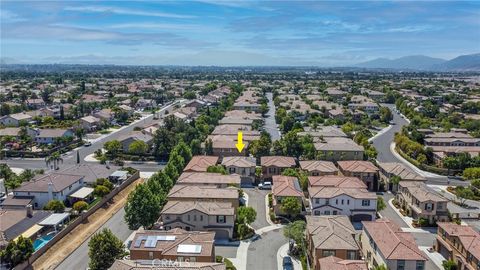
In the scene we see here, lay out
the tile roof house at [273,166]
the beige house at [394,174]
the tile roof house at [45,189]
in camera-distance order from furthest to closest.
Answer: the tile roof house at [273,166] < the beige house at [394,174] < the tile roof house at [45,189]

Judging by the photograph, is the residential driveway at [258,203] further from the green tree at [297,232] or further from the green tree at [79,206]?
the green tree at [79,206]

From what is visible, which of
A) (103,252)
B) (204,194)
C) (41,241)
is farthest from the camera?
(204,194)

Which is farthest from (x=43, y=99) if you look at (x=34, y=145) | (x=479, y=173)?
(x=479, y=173)

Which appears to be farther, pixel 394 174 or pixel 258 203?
pixel 394 174

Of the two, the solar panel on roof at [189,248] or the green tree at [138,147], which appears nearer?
the solar panel on roof at [189,248]

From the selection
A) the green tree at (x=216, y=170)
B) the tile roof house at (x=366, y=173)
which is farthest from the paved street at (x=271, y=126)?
the green tree at (x=216, y=170)

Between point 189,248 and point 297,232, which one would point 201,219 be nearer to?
point 189,248

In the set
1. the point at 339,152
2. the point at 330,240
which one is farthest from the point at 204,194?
the point at 339,152
